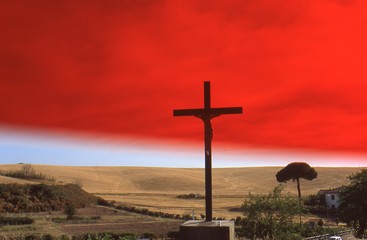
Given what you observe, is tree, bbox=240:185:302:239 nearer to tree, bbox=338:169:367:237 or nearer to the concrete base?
tree, bbox=338:169:367:237

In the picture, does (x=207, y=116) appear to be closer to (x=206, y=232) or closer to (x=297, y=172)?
(x=206, y=232)

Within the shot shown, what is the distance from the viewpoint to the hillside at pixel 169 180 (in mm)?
151462

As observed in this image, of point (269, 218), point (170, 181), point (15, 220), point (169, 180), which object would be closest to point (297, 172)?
point (170, 181)

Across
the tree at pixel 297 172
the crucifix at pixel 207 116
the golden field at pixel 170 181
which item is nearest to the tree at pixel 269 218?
the crucifix at pixel 207 116

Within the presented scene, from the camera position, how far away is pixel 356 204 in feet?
135

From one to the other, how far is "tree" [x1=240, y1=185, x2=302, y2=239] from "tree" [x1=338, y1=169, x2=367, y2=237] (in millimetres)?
5335

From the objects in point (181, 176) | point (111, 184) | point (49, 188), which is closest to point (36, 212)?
point (49, 188)

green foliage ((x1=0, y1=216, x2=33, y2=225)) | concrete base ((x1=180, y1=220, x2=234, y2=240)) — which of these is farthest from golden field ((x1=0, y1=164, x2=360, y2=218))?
concrete base ((x1=180, y1=220, x2=234, y2=240))

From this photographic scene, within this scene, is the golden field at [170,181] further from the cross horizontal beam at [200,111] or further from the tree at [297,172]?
the cross horizontal beam at [200,111]

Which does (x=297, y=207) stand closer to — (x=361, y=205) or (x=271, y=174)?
(x=361, y=205)

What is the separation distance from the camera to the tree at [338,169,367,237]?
40.4 metres

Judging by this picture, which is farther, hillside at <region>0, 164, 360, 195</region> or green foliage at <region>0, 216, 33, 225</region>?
hillside at <region>0, 164, 360, 195</region>

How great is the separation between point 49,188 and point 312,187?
3512 inches

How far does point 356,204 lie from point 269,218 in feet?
27.6
